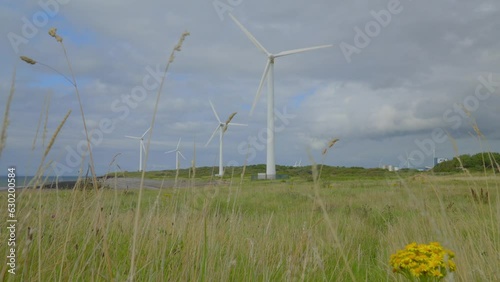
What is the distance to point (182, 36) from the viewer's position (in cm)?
221

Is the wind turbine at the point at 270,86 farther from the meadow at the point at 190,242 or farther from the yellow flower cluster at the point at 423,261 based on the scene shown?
the yellow flower cluster at the point at 423,261

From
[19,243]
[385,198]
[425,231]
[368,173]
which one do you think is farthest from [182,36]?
[368,173]

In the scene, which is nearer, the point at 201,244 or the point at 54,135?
the point at 54,135

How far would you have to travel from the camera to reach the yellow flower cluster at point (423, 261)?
2.70 m

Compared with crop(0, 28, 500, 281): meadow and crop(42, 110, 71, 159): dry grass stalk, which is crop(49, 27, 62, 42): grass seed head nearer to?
crop(0, 28, 500, 281): meadow

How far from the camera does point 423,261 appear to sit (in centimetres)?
275

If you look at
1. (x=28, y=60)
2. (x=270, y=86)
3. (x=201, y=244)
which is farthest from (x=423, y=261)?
(x=270, y=86)

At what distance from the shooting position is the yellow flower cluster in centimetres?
270

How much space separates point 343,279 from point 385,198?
10.7 metres

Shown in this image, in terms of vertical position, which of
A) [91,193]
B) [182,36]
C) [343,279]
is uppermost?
[182,36]

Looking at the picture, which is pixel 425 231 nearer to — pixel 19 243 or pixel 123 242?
pixel 123 242

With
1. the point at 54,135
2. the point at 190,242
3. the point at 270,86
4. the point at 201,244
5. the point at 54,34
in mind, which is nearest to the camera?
the point at 54,135

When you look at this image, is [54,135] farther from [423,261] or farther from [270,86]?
[270,86]

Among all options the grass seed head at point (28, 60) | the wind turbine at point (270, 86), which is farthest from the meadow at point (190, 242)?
the wind turbine at point (270, 86)
